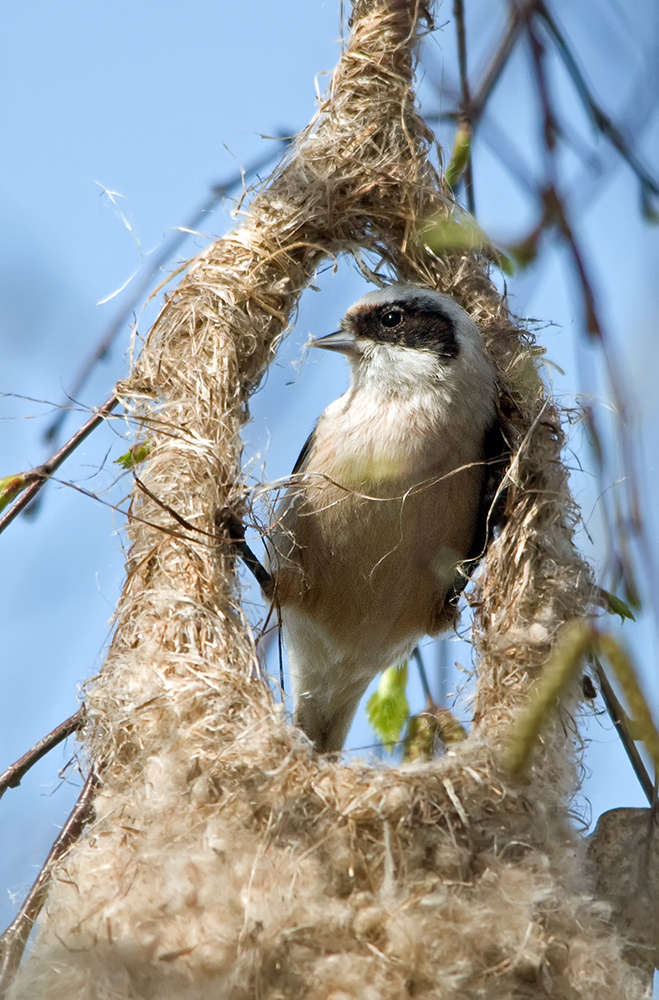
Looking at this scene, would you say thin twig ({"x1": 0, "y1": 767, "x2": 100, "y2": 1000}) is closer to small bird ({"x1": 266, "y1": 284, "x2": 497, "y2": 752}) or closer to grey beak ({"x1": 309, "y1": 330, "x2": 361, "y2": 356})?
small bird ({"x1": 266, "y1": 284, "x2": 497, "y2": 752})

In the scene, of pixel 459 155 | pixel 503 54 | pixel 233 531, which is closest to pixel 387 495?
pixel 233 531

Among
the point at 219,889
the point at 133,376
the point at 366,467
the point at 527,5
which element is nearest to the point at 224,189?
the point at 133,376

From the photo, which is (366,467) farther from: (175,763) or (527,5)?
(527,5)

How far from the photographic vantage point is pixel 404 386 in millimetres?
2943

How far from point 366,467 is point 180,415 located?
1.70 feet

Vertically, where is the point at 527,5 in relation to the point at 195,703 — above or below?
above

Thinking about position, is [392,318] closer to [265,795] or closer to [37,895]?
[265,795]

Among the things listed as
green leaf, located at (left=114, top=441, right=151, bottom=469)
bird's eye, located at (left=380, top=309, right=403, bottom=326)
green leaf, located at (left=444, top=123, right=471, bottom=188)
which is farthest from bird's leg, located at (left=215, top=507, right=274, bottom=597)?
green leaf, located at (left=444, top=123, right=471, bottom=188)

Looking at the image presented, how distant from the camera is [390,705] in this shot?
296cm

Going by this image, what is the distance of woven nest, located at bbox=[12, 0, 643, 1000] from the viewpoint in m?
1.82

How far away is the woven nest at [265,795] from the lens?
182 cm

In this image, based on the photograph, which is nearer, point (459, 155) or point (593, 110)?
point (593, 110)

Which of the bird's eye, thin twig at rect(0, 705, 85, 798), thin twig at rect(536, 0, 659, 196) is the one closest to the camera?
thin twig at rect(536, 0, 659, 196)

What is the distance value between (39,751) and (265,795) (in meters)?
0.68
